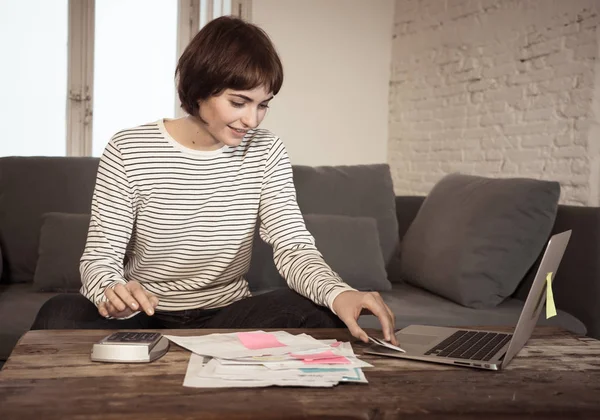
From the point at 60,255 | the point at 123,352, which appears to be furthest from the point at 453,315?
the point at 123,352

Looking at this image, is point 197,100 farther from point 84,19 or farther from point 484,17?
point 84,19

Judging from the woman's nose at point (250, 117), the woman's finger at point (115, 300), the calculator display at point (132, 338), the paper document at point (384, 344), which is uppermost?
the woman's nose at point (250, 117)

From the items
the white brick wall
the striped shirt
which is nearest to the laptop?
the striped shirt

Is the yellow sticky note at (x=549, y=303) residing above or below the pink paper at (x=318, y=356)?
above

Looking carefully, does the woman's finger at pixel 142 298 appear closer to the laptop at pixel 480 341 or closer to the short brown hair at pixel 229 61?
the laptop at pixel 480 341

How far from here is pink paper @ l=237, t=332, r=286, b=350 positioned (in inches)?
51.0

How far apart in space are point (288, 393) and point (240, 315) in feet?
1.91

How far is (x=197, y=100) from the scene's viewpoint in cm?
168

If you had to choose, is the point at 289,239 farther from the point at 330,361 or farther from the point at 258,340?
the point at 330,361

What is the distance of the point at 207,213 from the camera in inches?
68.6

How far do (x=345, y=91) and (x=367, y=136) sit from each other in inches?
12.5

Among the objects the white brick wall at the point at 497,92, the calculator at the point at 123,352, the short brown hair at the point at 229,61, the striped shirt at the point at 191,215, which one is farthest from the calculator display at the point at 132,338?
the white brick wall at the point at 497,92

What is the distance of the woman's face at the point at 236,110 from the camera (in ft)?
5.32

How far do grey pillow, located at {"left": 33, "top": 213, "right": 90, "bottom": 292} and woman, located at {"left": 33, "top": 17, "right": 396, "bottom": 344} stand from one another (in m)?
0.85
